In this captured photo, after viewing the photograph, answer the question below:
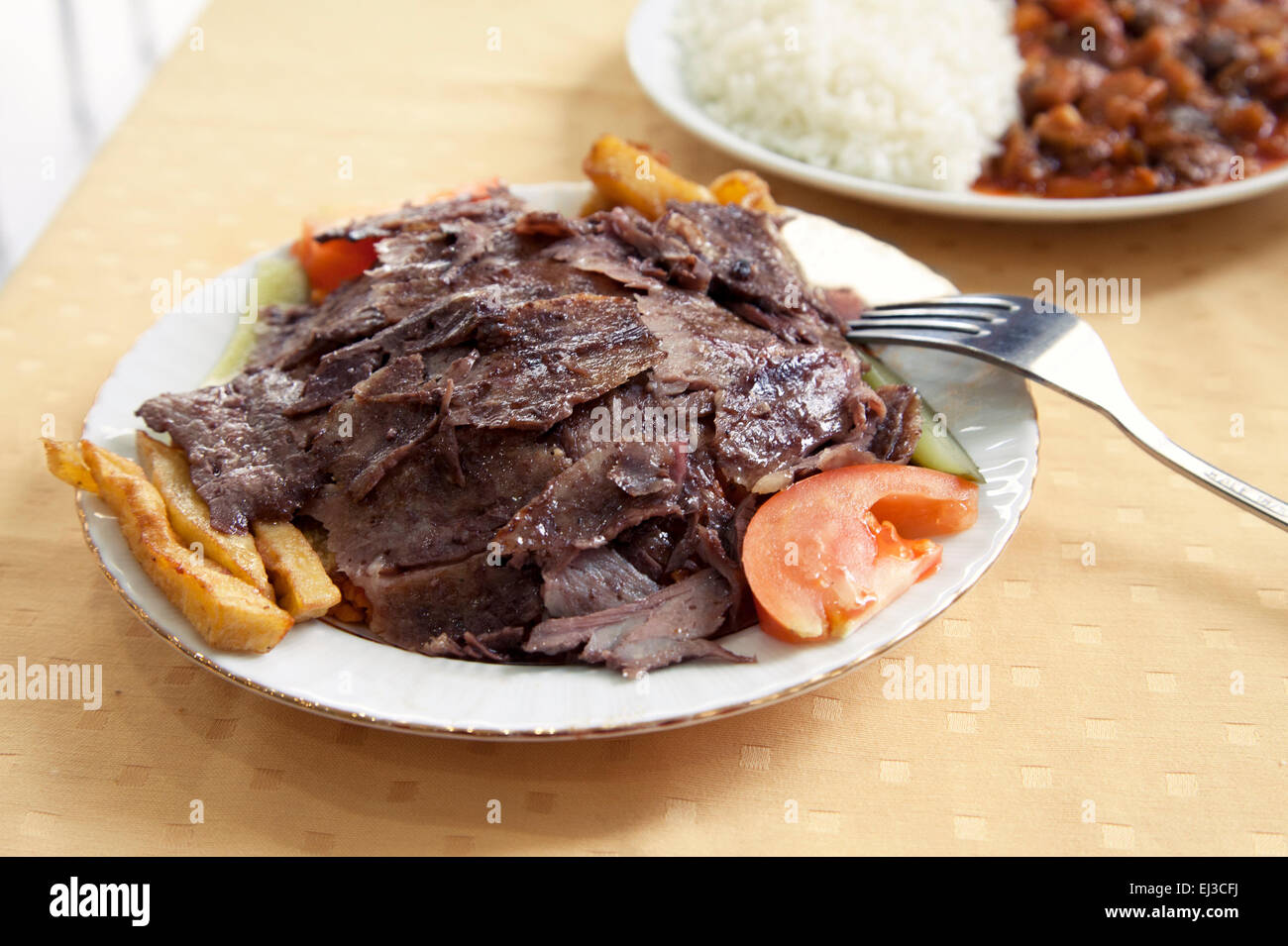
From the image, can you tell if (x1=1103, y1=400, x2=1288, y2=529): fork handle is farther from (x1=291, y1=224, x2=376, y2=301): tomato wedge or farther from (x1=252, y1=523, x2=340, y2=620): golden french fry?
(x1=291, y1=224, x2=376, y2=301): tomato wedge

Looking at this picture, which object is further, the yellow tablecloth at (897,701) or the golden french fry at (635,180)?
the golden french fry at (635,180)

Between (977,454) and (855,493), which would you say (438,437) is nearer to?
(855,493)

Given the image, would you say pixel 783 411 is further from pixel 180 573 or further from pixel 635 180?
pixel 180 573

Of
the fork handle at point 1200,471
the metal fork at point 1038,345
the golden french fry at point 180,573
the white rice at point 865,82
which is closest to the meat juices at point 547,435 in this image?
the golden french fry at point 180,573

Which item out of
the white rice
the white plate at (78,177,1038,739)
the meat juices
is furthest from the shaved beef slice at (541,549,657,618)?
the white rice

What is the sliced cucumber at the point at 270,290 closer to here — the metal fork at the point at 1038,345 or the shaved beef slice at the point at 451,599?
the shaved beef slice at the point at 451,599

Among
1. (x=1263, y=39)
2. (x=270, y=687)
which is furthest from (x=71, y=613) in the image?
(x=1263, y=39)

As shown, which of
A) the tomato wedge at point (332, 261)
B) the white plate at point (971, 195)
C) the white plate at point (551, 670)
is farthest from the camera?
the white plate at point (971, 195)
